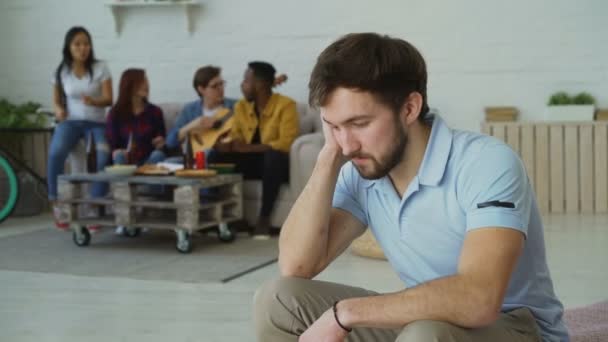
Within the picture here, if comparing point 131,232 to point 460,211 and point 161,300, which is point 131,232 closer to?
point 161,300

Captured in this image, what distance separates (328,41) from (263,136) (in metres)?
1.21

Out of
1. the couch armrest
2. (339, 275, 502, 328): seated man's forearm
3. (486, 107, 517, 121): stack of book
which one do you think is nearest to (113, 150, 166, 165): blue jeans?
the couch armrest

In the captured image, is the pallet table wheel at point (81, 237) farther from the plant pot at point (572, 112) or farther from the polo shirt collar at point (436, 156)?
the polo shirt collar at point (436, 156)

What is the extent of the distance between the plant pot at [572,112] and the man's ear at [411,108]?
4.46m

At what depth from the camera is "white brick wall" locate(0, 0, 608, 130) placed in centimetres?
620

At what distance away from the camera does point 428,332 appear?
62.2 inches

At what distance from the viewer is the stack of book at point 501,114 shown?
20.2ft

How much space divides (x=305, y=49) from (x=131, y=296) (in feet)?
10.4

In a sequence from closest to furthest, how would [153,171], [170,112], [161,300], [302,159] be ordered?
[161,300] < [153,171] < [302,159] < [170,112]

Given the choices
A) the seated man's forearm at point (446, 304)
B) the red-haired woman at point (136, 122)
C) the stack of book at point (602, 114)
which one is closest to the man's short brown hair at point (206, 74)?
the red-haired woman at point (136, 122)

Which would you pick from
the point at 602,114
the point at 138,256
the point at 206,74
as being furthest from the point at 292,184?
the point at 602,114

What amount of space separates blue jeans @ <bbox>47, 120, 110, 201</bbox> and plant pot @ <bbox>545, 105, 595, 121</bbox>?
9.42 feet

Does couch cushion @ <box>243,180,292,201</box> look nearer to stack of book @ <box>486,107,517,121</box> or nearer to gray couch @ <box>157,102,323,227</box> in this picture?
gray couch @ <box>157,102,323,227</box>

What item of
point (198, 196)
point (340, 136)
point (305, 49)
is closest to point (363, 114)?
point (340, 136)
